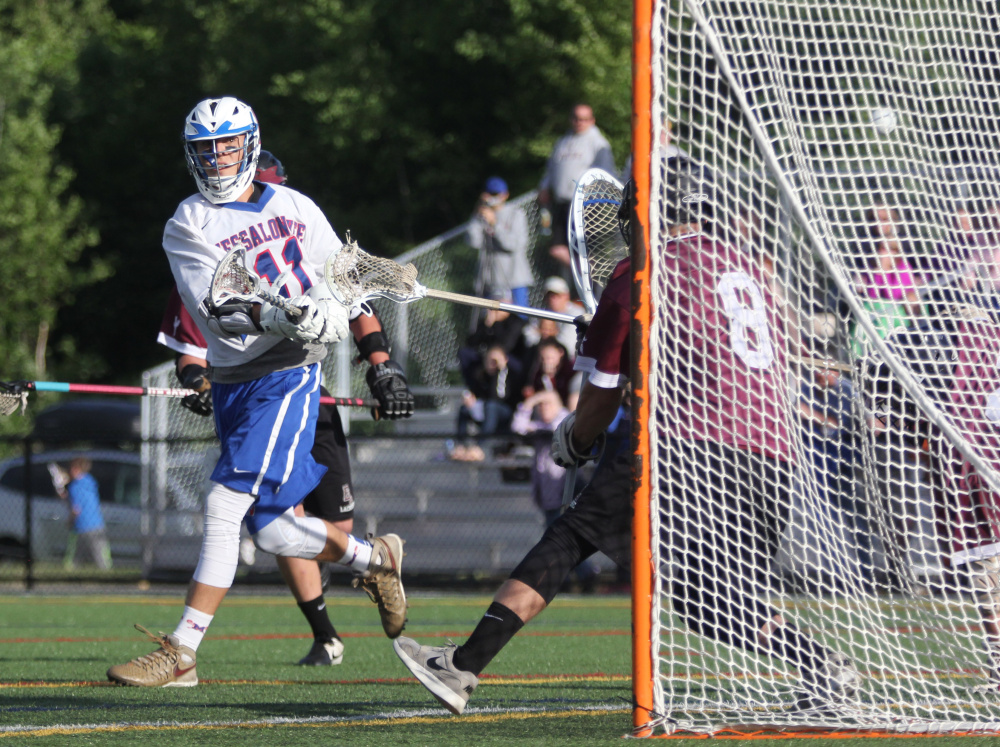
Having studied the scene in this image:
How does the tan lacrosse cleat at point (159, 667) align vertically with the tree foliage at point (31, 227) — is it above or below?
below

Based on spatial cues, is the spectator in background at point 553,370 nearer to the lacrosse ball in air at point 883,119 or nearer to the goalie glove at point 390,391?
the goalie glove at point 390,391

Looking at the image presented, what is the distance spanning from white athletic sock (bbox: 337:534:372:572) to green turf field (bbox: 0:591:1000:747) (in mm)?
437

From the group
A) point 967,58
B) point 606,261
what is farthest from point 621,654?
point 967,58

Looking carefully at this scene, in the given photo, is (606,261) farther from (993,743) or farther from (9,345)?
(9,345)

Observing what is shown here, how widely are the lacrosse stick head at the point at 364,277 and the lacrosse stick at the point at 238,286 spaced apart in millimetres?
180

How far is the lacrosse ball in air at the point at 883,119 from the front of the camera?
4.71 metres

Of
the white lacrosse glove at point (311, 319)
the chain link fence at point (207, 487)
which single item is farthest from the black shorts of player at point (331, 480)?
the chain link fence at point (207, 487)

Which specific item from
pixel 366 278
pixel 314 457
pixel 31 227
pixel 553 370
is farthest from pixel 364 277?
pixel 31 227

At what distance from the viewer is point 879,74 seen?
15.3ft

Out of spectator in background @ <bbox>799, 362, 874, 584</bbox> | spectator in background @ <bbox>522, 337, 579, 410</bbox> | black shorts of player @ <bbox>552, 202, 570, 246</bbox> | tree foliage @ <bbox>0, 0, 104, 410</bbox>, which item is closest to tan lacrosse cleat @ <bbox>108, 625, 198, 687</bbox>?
spectator in background @ <bbox>799, 362, 874, 584</bbox>

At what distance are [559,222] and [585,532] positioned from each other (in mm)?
9013

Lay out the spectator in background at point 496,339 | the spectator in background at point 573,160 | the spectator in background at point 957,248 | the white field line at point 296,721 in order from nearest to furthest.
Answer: the white field line at point 296,721 < the spectator in background at point 957,248 < the spectator in background at point 573,160 < the spectator in background at point 496,339

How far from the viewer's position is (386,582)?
5.45 m

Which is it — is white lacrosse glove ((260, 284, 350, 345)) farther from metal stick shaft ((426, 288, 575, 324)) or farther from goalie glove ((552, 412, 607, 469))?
goalie glove ((552, 412, 607, 469))
